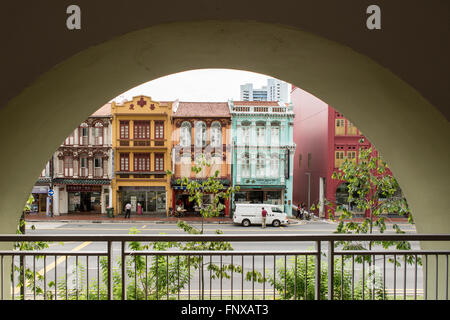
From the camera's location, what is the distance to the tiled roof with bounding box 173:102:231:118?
77.4 ft

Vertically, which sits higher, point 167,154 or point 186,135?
point 186,135

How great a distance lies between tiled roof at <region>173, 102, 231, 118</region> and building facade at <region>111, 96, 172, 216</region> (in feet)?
3.95

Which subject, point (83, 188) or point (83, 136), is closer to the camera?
point (83, 136)

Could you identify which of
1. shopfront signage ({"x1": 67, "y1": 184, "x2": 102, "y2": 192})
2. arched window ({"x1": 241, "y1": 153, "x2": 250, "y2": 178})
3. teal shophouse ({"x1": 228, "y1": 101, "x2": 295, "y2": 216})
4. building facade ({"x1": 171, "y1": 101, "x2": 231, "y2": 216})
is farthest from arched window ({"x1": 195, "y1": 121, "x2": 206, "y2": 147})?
shopfront signage ({"x1": 67, "y1": 184, "x2": 102, "y2": 192})

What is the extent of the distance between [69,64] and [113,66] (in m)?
0.43

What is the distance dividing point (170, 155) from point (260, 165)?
7.08 metres

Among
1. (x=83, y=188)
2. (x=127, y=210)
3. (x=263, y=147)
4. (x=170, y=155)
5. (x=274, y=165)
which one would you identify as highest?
(x=263, y=147)

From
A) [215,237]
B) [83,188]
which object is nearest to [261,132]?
[83,188]

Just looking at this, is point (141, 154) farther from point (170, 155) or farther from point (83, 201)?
point (83, 201)

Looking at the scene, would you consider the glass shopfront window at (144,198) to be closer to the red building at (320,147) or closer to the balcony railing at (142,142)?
the balcony railing at (142,142)

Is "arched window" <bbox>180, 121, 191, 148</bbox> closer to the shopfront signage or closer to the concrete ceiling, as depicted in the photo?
the shopfront signage

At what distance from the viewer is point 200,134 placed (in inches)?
925

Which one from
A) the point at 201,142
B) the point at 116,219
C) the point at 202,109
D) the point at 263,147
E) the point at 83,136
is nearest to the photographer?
the point at 116,219
